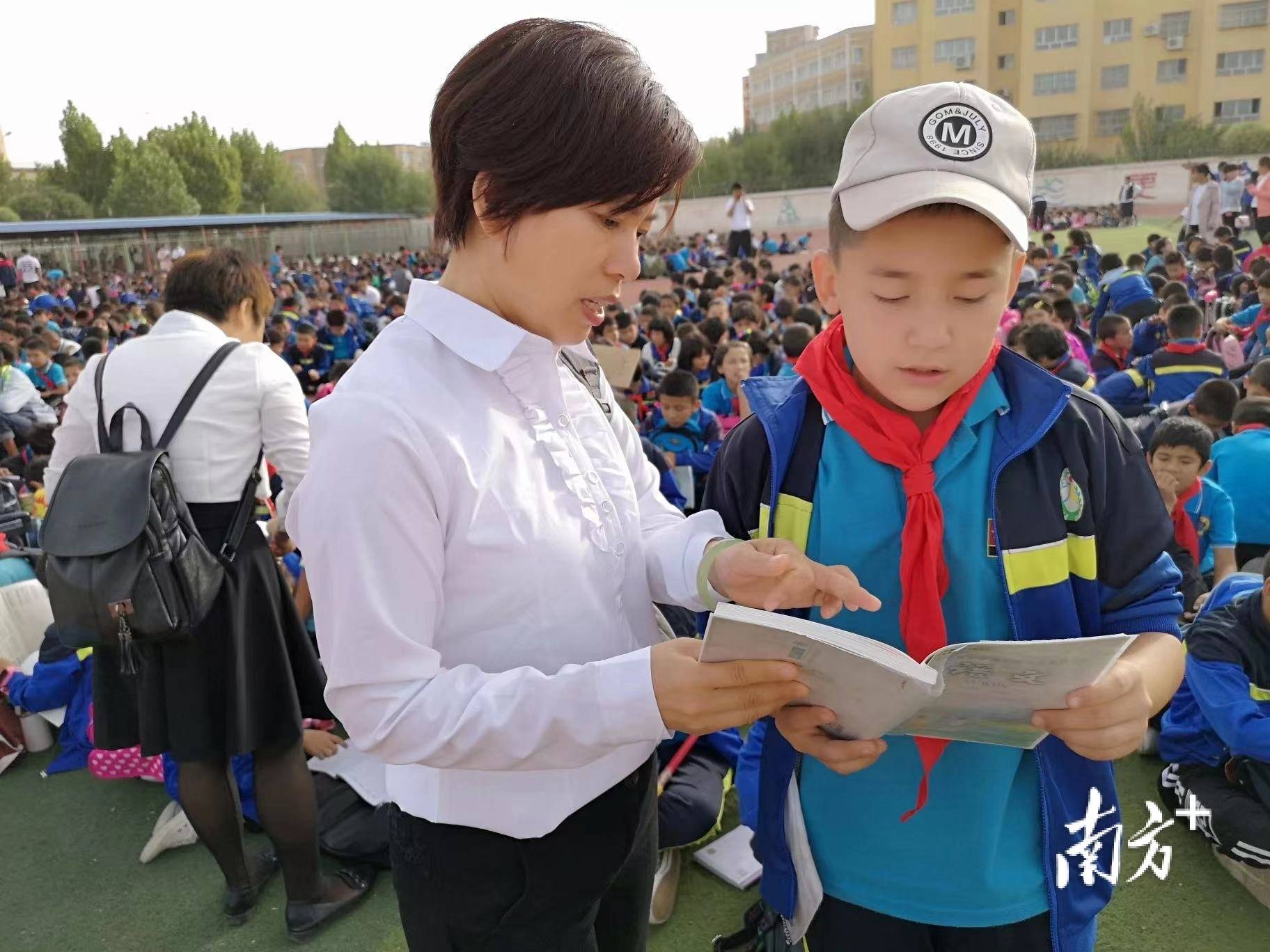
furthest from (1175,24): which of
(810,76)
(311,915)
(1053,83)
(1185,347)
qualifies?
(311,915)

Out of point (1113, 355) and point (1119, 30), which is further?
point (1119, 30)

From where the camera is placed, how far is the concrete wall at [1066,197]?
88.0ft

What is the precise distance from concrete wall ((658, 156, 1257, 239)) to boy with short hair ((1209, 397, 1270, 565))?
20.6 metres

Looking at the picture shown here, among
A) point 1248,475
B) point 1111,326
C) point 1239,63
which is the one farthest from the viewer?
point 1239,63

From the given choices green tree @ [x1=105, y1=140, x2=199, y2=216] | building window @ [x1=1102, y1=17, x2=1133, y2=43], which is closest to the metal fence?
green tree @ [x1=105, y1=140, x2=199, y2=216]

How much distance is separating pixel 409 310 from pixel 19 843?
3.02 m

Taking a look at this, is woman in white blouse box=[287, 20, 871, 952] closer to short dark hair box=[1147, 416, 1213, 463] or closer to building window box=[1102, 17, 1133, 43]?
short dark hair box=[1147, 416, 1213, 463]

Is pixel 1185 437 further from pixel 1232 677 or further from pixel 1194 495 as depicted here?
pixel 1232 677

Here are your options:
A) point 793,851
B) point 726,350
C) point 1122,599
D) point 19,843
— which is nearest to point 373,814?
point 19,843

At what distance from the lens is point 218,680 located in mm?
2338

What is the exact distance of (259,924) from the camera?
2.61 meters

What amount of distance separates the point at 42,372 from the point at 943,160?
9.74m

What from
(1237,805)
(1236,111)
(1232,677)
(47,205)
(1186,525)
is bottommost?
(1237,805)

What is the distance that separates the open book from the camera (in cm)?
88
